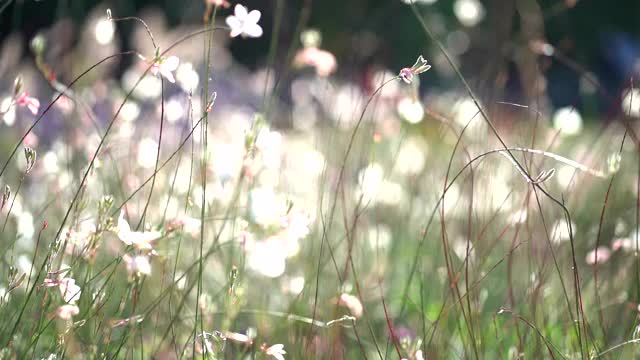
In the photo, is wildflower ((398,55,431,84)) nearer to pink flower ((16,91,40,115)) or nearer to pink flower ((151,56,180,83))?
pink flower ((151,56,180,83))

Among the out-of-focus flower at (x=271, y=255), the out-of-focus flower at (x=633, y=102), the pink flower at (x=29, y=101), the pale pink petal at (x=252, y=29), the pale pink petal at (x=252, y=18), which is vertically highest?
the out-of-focus flower at (x=633, y=102)

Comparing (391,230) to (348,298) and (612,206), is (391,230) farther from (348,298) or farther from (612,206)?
(348,298)

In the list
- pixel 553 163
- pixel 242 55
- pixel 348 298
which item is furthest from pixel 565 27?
pixel 348 298

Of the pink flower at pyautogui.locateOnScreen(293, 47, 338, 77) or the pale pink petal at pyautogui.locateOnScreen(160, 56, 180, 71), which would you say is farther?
the pink flower at pyautogui.locateOnScreen(293, 47, 338, 77)

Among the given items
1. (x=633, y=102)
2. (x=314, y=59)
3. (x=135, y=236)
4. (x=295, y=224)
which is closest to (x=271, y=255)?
(x=295, y=224)

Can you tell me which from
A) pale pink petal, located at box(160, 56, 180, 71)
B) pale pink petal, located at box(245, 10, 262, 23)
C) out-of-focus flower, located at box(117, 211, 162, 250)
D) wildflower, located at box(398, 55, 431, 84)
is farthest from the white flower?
out-of-focus flower, located at box(117, 211, 162, 250)

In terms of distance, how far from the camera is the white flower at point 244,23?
1330mm

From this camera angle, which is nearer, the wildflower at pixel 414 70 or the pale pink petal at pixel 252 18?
the wildflower at pixel 414 70

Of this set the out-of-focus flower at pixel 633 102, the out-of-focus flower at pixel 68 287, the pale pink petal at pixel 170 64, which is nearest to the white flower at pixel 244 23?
the pale pink petal at pixel 170 64

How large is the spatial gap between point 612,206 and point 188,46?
174cm

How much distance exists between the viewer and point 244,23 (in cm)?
135

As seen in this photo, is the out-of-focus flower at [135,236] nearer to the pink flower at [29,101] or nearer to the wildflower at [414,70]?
the pink flower at [29,101]

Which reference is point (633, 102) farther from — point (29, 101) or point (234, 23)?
point (29, 101)

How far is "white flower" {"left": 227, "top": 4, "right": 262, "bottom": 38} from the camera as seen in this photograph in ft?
4.36
